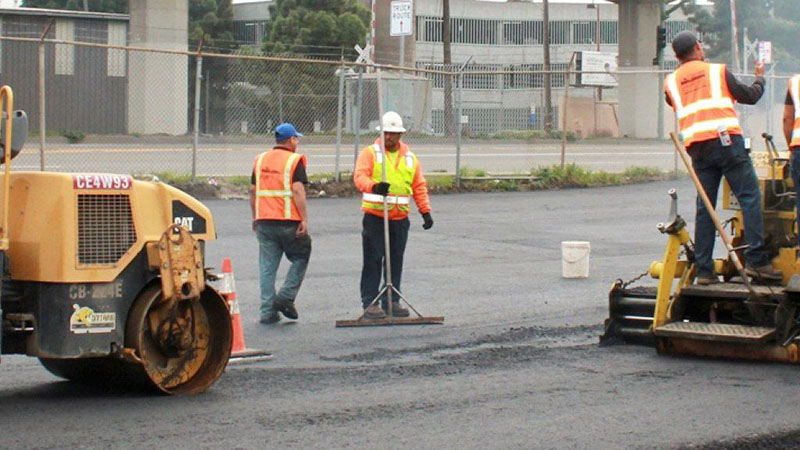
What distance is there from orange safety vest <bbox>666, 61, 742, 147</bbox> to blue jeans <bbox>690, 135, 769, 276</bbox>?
0.29ft

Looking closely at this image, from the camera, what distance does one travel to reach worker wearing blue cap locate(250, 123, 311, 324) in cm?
1116

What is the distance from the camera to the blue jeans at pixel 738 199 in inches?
356

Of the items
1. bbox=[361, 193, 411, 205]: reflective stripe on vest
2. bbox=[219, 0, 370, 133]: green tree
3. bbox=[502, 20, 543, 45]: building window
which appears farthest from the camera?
bbox=[502, 20, 543, 45]: building window

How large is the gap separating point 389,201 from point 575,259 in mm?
3063

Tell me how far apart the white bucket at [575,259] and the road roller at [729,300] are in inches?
153

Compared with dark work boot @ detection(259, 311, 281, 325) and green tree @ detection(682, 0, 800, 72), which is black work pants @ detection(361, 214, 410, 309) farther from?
green tree @ detection(682, 0, 800, 72)

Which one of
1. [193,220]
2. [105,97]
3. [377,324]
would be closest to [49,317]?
[193,220]

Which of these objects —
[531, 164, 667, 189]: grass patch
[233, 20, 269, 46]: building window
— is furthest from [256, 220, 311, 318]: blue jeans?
[233, 20, 269, 46]: building window

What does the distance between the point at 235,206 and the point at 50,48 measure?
8.39 metres

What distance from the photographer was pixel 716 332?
856 centimetres

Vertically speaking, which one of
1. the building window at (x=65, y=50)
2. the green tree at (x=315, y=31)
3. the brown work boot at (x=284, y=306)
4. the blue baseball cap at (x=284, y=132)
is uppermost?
the green tree at (x=315, y=31)

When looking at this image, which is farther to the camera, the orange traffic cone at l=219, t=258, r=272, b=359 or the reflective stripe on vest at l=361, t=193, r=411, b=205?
the reflective stripe on vest at l=361, t=193, r=411, b=205

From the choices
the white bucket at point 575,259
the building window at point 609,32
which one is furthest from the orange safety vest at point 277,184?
the building window at point 609,32

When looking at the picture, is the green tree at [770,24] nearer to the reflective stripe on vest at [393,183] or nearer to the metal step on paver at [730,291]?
the reflective stripe on vest at [393,183]
